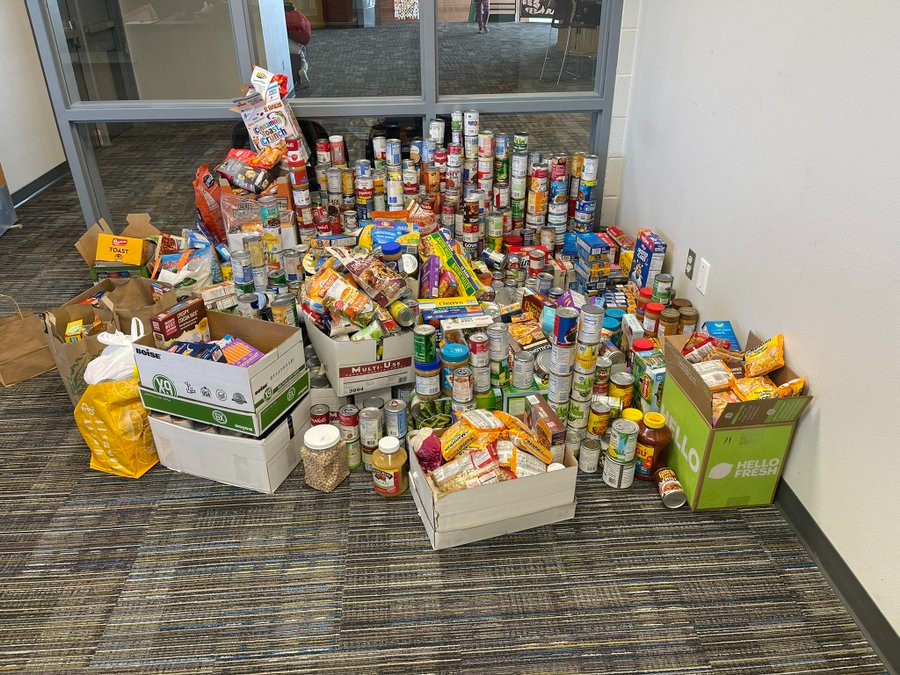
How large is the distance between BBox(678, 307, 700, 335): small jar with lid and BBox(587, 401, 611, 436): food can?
1.75 ft

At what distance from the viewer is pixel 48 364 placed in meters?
2.85

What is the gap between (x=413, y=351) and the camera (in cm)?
240

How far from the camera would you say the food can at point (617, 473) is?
2201mm

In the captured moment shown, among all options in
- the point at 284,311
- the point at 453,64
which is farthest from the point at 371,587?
the point at 453,64

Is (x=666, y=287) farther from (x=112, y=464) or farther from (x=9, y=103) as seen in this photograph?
(x=9, y=103)

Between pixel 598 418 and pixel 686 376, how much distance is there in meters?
0.32

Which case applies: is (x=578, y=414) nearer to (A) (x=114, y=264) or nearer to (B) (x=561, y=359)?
(B) (x=561, y=359)

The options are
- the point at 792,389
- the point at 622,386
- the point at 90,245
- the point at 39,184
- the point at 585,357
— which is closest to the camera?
the point at 792,389

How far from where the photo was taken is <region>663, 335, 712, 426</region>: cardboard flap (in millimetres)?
1987

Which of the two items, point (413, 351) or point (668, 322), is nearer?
point (413, 351)

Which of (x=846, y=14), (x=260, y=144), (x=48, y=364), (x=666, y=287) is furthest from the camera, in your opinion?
(x=260, y=144)

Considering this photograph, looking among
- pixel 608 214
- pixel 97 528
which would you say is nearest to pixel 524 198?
pixel 608 214

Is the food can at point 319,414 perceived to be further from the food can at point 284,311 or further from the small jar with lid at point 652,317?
the small jar with lid at point 652,317

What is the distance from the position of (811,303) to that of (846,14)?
2.49 ft
